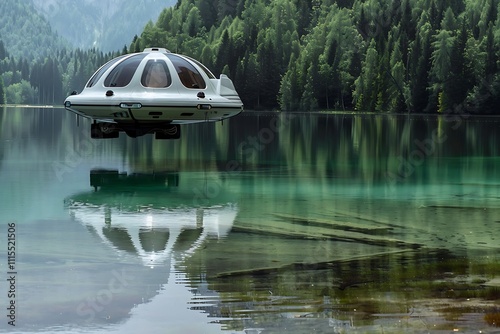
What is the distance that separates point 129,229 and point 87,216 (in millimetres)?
2000

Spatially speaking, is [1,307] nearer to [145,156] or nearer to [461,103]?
[145,156]

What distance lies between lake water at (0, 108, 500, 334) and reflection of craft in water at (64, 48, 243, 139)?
1.48m

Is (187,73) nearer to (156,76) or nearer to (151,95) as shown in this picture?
(156,76)

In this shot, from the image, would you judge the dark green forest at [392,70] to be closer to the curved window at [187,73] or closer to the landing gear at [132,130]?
the landing gear at [132,130]

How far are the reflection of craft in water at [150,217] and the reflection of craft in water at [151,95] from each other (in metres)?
4.56

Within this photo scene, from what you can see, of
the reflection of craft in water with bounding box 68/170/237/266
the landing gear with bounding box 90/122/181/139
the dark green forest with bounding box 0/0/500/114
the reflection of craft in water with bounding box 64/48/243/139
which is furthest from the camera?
the dark green forest with bounding box 0/0/500/114

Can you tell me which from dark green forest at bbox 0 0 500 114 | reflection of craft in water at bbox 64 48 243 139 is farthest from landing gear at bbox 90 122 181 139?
dark green forest at bbox 0 0 500 114

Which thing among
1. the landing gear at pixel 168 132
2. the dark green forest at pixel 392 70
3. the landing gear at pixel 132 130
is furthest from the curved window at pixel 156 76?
the dark green forest at pixel 392 70

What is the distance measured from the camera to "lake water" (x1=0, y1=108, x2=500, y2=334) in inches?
419

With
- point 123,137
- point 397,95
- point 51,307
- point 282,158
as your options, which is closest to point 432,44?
point 397,95

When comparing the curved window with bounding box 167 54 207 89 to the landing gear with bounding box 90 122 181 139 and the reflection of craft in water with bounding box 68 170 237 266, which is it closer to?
the landing gear with bounding box 90 122 181 139

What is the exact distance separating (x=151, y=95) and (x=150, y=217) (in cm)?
1224

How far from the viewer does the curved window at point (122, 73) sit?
31.8 metres

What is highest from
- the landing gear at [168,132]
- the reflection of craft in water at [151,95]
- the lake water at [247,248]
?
the reflection of craft in water at [151,95]
